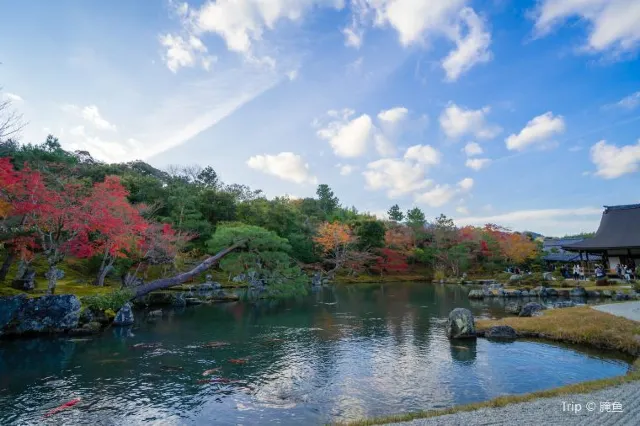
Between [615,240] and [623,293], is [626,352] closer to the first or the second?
[623,293]

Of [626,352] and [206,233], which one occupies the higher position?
[206,233]

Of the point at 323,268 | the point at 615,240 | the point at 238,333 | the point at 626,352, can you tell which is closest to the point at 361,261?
the point at 323,268

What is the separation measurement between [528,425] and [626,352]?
7.82m

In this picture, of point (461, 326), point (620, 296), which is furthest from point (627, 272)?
point (461, 326)

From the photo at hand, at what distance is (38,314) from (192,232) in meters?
17.8

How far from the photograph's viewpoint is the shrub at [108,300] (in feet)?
49.8

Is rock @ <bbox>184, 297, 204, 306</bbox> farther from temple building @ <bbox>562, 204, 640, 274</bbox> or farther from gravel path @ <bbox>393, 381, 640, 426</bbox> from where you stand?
temple building @ <bbox>562, 204, 640, 274</bbox>

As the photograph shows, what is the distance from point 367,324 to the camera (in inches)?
620

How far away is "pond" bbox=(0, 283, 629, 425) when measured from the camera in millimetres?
6938

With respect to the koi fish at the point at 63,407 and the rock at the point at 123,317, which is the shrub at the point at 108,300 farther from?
the koi fish at the point at 63,407

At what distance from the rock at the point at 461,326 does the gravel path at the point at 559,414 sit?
6510mm

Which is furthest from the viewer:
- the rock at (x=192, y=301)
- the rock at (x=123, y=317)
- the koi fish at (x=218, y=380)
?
the rock at (x=192, y=301)

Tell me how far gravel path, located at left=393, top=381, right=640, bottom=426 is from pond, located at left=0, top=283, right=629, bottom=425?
1517 mm

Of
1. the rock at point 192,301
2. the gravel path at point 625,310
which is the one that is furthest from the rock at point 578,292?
the rock at point 192,301
